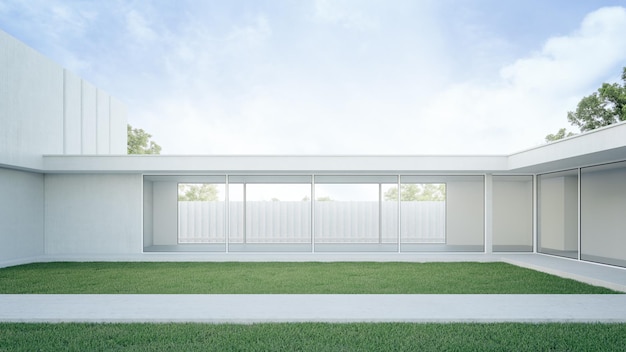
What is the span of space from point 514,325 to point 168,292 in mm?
5333

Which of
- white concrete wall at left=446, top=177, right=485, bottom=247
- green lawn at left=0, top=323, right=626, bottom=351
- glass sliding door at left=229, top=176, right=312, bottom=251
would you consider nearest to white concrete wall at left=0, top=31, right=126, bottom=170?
glass sliding door at left=229, top=176, right=312, bottom=251

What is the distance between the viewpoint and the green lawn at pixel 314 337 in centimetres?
491

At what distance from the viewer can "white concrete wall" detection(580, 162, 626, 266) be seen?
11.5 meters

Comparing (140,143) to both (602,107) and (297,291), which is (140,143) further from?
(602,107)

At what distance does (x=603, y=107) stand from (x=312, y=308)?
28.6 metres

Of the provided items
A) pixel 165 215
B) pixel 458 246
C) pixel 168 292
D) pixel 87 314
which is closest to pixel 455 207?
pixel 458 246

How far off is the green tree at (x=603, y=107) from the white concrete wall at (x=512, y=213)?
15494mm

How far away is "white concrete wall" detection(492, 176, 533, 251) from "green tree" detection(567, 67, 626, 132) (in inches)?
610

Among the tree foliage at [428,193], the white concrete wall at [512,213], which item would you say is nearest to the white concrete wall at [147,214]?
the tree foliage at [428,193]

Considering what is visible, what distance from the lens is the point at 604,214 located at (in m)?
12.1

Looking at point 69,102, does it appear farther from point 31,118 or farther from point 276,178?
point 276,178

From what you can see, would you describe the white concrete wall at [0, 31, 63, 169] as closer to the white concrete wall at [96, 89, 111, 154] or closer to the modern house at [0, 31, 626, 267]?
the modern house at [0, 31, 626, 267]

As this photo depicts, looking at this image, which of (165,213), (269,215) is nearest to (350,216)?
(269,215)

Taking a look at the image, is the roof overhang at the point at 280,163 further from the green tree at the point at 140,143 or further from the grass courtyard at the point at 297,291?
the green tree at the point at 140,143
